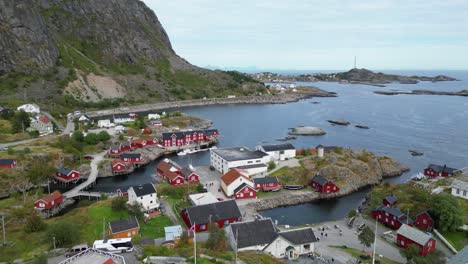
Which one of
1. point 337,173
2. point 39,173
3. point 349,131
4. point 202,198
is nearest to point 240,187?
point 202,198

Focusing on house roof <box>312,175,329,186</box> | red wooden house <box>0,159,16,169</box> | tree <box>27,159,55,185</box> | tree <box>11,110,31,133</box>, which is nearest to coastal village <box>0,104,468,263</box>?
red wooden house <box>0,159,16,169</box>

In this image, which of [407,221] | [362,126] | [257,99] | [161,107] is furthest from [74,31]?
[407,221]

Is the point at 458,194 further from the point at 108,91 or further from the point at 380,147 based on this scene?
the point at 108,91

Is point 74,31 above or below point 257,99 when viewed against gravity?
above

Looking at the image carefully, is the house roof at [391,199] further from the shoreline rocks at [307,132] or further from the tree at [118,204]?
the shoreline rocks at [307,132]

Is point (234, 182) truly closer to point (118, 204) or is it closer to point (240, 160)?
point (240, 160)

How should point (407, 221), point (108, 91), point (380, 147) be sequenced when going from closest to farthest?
point (407, 221)
point (380, 147)
point (108, 91)

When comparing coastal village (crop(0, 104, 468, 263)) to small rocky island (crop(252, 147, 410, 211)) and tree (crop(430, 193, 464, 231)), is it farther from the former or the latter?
tree (crop(430, 193, 464, 231))
